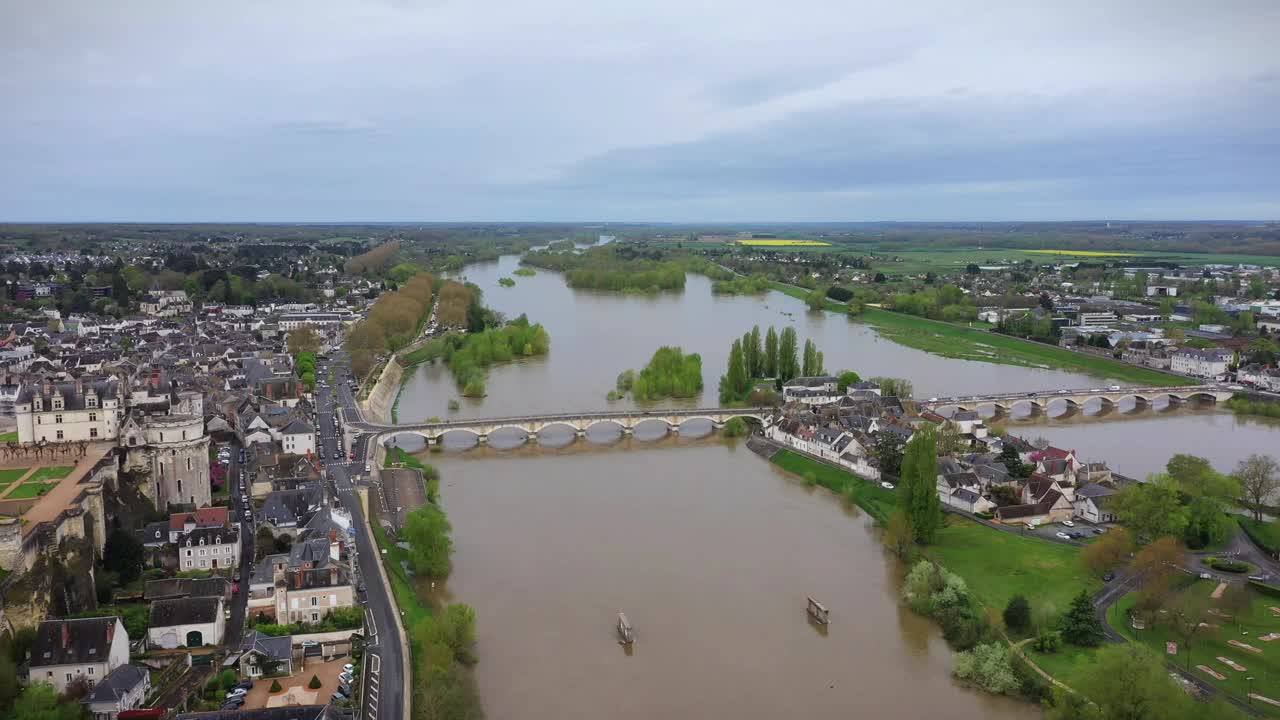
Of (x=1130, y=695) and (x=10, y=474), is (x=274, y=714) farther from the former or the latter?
(x=1130, y=695)

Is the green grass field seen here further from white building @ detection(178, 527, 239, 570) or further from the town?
white building @ detection(178, 527, 239, 570)

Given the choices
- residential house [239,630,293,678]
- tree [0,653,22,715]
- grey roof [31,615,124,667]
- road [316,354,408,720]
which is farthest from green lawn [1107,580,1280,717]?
tree [0,653,22,715]

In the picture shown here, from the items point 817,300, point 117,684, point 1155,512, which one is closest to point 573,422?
point 1155,512

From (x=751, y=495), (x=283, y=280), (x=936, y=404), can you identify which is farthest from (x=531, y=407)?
(x=283, y=280)

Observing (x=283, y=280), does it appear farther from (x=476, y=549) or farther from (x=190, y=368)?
(x=476, y=549)

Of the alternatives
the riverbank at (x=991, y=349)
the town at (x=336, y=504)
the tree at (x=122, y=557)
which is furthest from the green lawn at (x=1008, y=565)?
the riverbank at (x=991, y=349)

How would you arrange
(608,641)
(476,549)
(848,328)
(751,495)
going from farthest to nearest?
(848,328) < (751,495) < (476,549) < (608,641)
